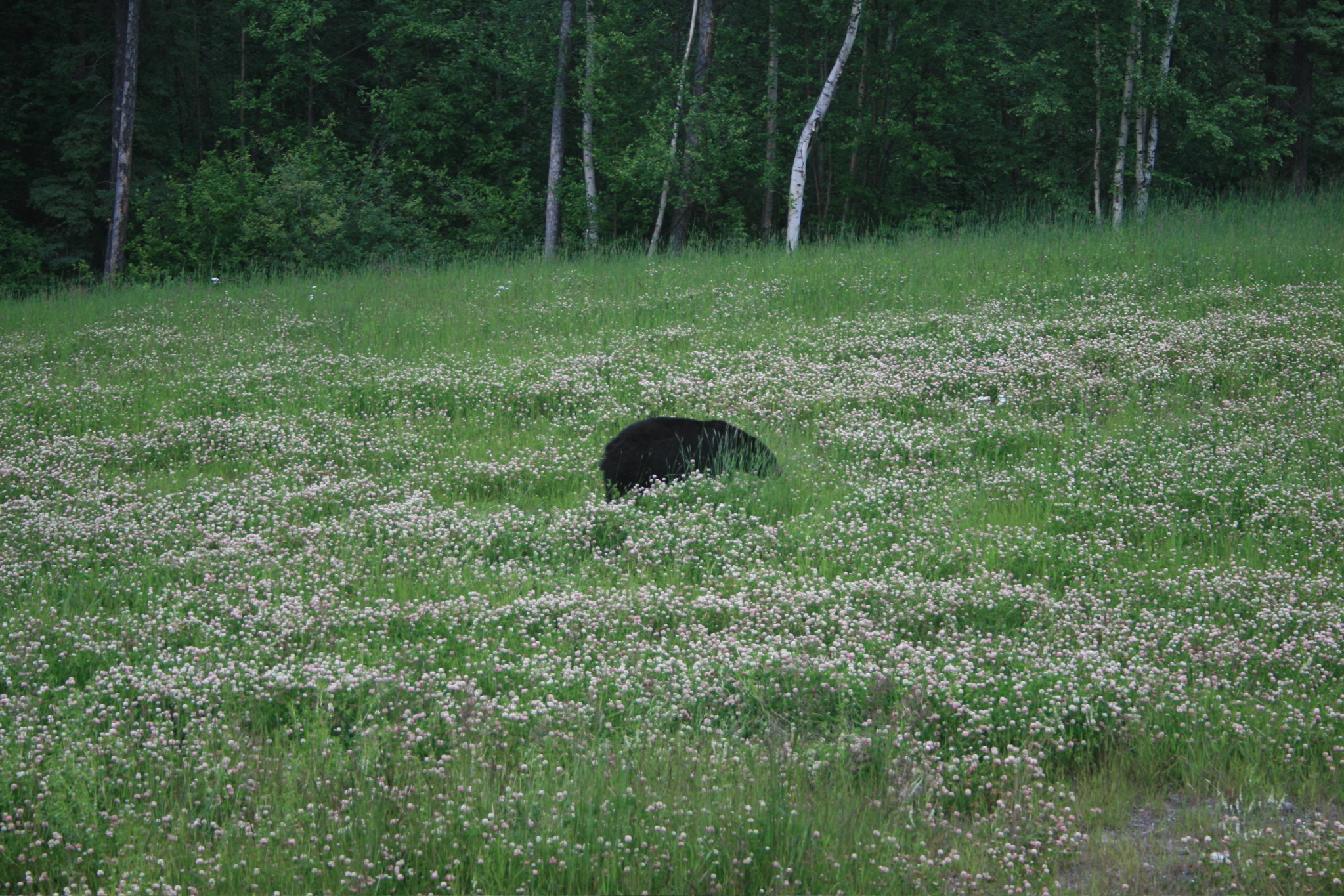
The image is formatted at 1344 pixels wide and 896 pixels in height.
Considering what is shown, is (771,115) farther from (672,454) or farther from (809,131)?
(672,454)

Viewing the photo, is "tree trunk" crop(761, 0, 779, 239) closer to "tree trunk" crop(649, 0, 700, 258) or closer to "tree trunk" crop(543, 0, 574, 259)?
"tree trunk" crop(649, 0, 700, 258)

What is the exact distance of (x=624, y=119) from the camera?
91.2ft

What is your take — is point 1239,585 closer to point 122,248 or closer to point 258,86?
point 122,248

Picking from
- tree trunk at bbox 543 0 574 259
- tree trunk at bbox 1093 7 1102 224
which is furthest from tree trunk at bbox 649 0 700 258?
tree trunk at bbox 1093 7 1102 224

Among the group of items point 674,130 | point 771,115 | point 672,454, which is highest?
point 771,115

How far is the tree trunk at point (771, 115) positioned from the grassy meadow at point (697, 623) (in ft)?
49.0

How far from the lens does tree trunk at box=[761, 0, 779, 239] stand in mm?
25484

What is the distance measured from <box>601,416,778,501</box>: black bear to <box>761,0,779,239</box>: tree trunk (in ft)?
61.3

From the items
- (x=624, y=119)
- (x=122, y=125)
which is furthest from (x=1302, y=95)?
(x=122, y=125)

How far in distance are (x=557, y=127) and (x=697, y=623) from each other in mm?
23762

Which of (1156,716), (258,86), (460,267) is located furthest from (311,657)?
(258,86)

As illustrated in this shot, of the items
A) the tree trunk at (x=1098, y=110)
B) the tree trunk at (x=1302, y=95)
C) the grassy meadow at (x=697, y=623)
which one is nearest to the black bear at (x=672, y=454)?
the grassy meadow at (x=697, y=623)

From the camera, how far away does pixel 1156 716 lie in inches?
165

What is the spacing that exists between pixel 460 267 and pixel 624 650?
16.2 m
